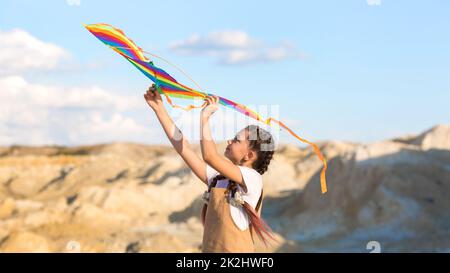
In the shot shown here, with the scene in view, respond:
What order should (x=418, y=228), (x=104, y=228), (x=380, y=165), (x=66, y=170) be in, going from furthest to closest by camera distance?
1. (x=66, y=170)
2. (x=380, y=165)
3. (x=104, y=228)
4. (x=418, y=228)

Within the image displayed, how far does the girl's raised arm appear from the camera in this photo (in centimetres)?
377

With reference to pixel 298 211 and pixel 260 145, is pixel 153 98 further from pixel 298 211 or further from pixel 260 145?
pixel 298 211

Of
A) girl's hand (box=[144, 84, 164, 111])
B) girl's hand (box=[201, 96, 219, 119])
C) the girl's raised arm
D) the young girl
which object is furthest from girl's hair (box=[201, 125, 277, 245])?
girl's hand (box=[144, 84, 164, 111])

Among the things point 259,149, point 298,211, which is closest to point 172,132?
point 259,149

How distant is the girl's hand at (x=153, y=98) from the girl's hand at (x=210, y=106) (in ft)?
1.00

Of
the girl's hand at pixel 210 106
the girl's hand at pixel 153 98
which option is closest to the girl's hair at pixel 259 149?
the girl's hand at pixel 210 106

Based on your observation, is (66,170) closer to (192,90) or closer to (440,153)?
(440,153)

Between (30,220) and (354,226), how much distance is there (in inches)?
327

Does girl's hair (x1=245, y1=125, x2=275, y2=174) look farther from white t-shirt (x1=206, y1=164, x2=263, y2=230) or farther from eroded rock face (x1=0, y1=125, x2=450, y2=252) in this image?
eroded rock face (x1=0, y1=125, x2=450, y2=252)

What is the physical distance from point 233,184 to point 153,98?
0.60 meters

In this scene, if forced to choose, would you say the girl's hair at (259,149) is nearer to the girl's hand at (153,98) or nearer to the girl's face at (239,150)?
the girl's face at (239,150)

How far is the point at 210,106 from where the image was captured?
11.5 ft

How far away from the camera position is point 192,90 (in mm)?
3697
